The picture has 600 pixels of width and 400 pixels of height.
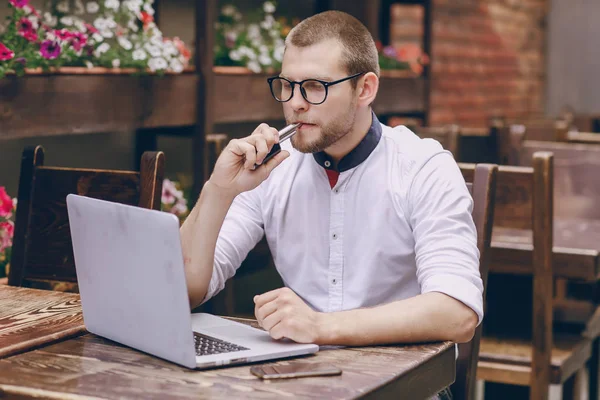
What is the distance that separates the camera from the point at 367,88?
1.77 meters

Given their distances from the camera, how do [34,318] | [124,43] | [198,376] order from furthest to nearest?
[124,43] → [34,318] → [198,376]

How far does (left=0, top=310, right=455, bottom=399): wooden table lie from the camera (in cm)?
116

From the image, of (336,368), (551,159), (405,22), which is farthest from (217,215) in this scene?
(405,22)

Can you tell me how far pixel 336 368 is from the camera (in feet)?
4.10

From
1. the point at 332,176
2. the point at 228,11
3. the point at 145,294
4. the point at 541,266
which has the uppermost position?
the point at 228,11

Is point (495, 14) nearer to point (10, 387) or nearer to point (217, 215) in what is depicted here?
point (217, 215)

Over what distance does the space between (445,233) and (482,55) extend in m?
5.03

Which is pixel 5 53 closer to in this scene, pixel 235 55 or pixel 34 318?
pixel 34 318

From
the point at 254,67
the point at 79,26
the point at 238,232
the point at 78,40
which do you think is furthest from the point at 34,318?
the point at 254,67

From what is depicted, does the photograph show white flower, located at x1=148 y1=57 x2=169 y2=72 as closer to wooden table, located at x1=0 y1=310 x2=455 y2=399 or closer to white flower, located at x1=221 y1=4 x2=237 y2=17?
white flower, located at x1=221 y1=4 x2=237 y2=17

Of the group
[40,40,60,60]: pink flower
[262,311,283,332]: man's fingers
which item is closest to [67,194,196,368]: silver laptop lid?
[262,311,283,332]: man's fingers

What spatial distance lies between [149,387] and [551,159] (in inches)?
55.4

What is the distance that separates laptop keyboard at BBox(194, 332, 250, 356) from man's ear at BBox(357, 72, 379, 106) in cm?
59

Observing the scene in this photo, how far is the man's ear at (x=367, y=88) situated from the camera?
68.9 inches
